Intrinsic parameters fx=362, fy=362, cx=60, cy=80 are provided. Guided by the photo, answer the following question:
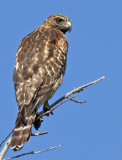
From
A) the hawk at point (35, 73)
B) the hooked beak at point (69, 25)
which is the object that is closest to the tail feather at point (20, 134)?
the hawk at point (35, 73)

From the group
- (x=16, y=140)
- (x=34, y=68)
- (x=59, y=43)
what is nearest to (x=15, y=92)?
(x=34, y=68)

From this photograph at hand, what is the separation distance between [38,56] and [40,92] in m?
0.73

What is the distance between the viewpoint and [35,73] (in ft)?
18.5

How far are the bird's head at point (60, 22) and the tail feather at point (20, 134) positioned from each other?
9.47ft

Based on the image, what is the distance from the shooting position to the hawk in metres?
5.06

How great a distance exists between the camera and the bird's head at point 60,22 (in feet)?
24.6

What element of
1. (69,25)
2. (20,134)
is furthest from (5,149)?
(69,25)

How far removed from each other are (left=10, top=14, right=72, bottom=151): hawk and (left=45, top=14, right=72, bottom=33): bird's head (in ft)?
1.31

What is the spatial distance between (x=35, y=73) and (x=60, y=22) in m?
2.26

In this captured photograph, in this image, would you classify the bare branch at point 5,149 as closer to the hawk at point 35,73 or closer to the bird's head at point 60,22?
the hawk at point 35,73

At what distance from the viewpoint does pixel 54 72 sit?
5.99 m

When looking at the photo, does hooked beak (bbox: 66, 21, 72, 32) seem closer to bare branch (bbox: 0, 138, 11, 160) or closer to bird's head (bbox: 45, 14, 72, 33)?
bird's head (bbox: 45, 14, 72, 33)

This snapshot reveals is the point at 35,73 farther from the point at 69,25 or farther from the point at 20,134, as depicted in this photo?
the point at 69,25

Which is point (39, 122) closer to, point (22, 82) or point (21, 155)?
point (22, 82)
